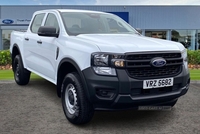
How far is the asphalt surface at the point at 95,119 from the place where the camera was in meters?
3.68

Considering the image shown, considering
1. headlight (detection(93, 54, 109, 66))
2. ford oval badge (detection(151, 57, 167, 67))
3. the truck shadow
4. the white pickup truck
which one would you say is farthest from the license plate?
the truck shadow

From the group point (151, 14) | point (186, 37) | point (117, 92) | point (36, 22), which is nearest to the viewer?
point (117, 92)

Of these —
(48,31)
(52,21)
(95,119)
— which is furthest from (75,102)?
(52,21)

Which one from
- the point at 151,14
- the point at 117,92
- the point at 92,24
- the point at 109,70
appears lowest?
the point at 117,92

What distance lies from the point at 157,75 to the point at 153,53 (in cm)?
34

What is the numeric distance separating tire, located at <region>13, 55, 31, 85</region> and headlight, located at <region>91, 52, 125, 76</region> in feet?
11.7

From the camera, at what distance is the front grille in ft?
10.9

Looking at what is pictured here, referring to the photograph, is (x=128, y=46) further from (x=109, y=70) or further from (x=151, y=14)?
(x=151, y=14)

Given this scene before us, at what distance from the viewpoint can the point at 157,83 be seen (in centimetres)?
351

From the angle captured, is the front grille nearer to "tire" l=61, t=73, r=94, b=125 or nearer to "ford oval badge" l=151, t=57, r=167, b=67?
"ford oval badge" l=151, t=57, r=167, b=67

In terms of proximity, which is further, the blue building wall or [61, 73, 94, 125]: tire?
the blue building wall

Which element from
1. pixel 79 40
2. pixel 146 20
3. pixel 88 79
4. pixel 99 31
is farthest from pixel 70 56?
pixel 146 20

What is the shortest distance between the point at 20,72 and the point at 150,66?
4.10m

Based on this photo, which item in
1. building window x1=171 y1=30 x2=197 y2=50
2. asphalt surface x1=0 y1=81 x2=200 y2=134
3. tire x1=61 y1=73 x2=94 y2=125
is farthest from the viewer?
building window x1=171 y1=30 x2=197 y2=50
